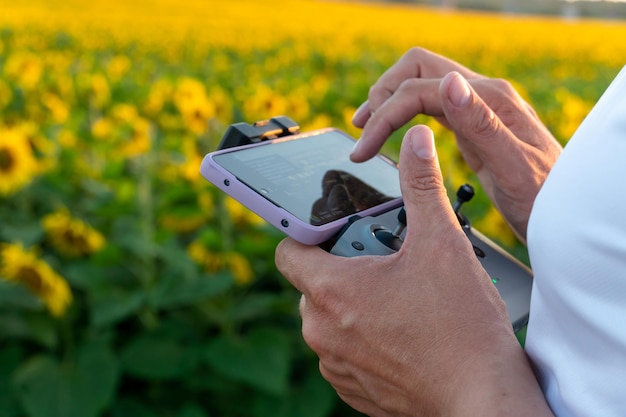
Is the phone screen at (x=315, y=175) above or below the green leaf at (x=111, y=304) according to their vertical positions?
above

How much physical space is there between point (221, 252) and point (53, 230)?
0.39 meters

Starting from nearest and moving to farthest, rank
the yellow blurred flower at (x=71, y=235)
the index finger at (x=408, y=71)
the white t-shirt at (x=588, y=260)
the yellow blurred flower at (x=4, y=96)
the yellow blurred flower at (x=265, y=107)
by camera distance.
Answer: the white t-shirt at (x=588, y=260), the index finger at (x=408, y=71), the yellow blurred flower at (x=71, y=235), the yellow blurred flower at (x=265, y=107), the yellow blurred flower at (x=4, y=96)

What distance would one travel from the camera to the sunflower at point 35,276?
1637 millimetres

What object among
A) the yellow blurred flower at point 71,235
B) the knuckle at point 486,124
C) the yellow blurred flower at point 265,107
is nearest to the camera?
the knuckle at point 486,124

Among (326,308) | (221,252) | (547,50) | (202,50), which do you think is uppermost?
(326,308)

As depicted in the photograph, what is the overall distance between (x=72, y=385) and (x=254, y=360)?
394mm

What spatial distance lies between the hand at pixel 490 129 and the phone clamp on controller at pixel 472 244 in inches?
4.3

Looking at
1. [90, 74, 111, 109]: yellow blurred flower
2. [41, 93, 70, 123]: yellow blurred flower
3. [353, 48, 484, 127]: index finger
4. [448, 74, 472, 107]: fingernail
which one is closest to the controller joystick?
[448, 74, 472, 107]: fingernail

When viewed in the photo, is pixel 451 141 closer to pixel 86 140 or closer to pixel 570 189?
pixel 86 140

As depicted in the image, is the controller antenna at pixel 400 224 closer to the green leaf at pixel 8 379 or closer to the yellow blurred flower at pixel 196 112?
the green leaf at pixel 8 379

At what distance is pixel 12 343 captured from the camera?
1836mm

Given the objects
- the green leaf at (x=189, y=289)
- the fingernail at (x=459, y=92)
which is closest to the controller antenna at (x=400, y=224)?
the fingernail at (x=459, y=92)

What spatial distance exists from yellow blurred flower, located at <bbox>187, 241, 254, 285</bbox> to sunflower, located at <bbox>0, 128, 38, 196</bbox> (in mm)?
534

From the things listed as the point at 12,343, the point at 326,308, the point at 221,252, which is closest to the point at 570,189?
the point at 326,308
